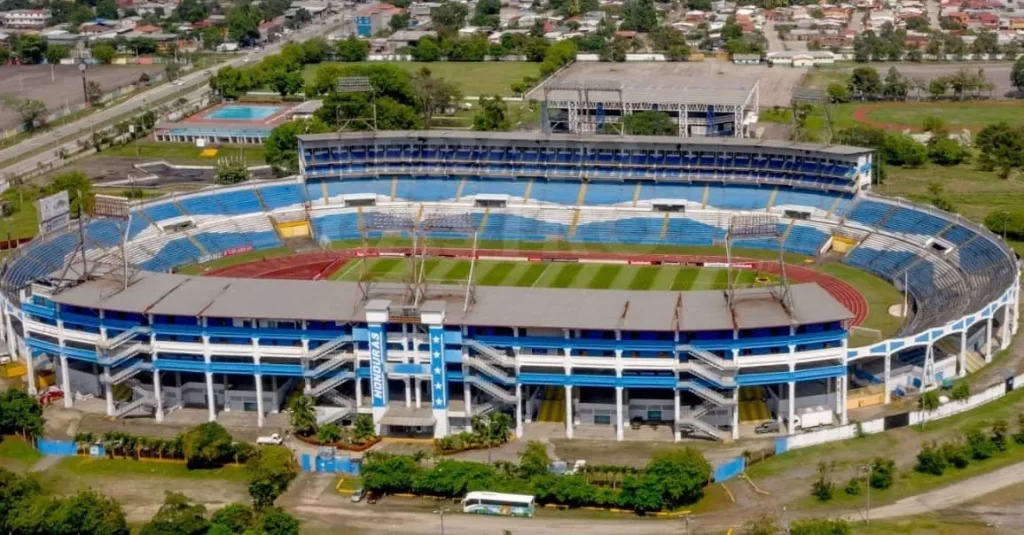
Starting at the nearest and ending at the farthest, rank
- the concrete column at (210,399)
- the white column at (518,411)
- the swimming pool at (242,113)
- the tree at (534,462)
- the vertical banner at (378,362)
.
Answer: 1. the tree at (534,462)
2. the white column at (518,411)
3. the vertical banner at (378,362)
4. the concrete column at (210,399)
5. the swimming pool at (242,113)

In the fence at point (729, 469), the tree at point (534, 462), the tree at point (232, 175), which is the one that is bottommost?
the fence at point (729, 469)

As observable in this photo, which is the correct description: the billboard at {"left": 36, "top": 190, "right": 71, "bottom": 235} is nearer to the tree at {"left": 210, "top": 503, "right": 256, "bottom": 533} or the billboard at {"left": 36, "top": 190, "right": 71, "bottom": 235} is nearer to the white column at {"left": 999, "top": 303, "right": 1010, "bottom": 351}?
the tree at {"left": 210, "top": 503, "right": 256, "bottom": 533}

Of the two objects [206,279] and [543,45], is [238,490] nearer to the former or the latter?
[206,279]

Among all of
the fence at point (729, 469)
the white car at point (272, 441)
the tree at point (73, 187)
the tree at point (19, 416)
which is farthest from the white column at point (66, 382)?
the tree at point (73, 187)

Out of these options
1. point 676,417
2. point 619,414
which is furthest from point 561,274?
point 676,417

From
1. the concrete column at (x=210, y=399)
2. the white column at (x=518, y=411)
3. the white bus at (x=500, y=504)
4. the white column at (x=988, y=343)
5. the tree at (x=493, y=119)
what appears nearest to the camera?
the white bus at (x=500, y=504)

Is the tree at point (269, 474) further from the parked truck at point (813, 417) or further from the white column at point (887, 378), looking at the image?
the white column at point (887, 378)

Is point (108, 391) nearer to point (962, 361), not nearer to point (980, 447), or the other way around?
point (980, 447)

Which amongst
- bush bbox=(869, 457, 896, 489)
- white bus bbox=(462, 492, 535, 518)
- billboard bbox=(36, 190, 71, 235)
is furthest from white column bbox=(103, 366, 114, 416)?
bush bbox=(869, 457, 896, 489)

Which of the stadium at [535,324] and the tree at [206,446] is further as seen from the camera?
the stadium at [535,324]
